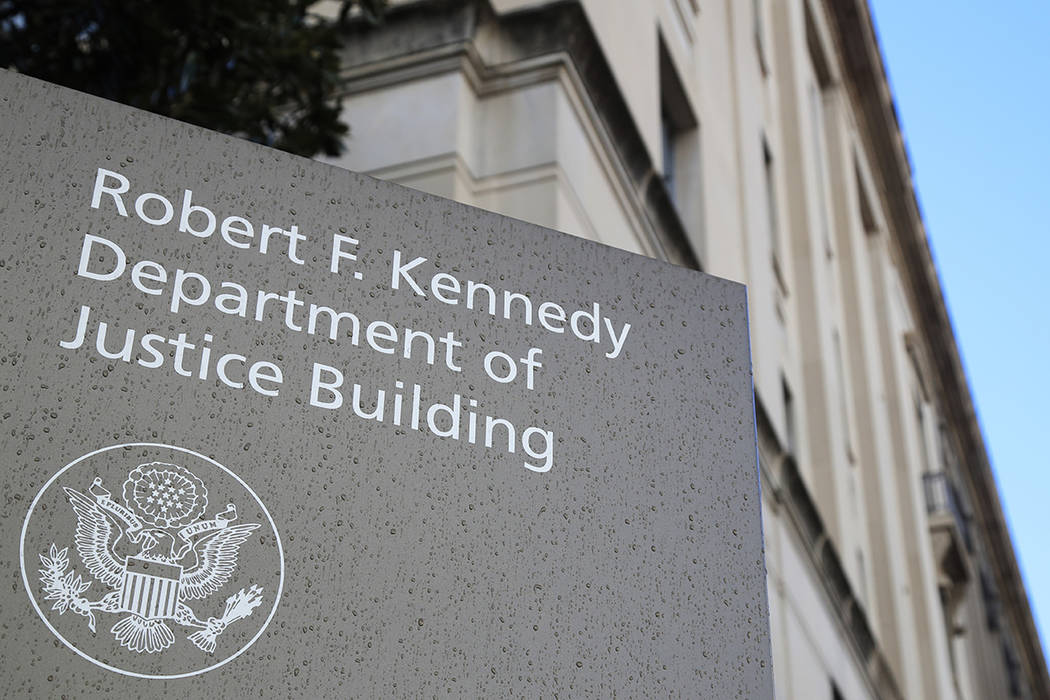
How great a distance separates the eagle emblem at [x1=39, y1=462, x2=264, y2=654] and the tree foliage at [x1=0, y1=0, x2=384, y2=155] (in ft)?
14.1

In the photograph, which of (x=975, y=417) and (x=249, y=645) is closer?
(x=249, y=645)

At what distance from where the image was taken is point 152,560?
2.02 metres

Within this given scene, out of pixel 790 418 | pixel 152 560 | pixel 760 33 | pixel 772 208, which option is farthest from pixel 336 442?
pixel 760 33

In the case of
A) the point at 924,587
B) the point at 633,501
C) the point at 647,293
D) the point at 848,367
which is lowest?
the point at 633,501

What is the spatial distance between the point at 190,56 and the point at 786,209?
41.8 ft

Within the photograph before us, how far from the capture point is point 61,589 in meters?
1.92

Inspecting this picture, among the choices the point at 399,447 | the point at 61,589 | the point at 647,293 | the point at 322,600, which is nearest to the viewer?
the point at 61,589

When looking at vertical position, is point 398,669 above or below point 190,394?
below

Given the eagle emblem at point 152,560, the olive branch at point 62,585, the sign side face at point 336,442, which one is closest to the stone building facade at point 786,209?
the sign side face at point 336,442

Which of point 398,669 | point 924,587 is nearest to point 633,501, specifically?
point 398,669

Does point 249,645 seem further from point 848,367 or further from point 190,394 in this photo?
point 848,367

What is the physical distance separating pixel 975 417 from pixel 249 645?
34.8m

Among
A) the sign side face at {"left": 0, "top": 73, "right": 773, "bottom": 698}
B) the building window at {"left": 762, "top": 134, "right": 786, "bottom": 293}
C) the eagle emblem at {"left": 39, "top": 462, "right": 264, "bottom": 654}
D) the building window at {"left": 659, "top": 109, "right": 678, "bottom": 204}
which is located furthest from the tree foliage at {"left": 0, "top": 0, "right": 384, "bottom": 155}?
the building window at {"left": 762, "top": 134, "right": 786, "bottom": 293}

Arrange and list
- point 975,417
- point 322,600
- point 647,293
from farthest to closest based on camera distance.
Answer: point 975,417 < point 647,293 < point 322,600
